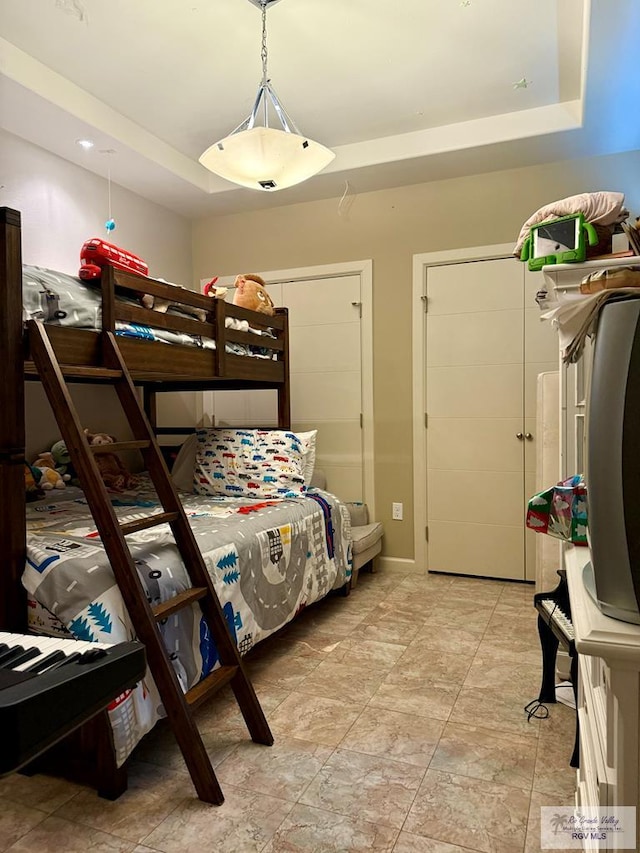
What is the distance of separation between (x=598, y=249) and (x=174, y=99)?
226cm

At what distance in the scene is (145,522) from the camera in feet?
6.16

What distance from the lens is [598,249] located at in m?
1.96

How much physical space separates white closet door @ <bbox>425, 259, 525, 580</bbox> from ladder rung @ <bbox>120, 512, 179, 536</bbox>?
2.20 meters

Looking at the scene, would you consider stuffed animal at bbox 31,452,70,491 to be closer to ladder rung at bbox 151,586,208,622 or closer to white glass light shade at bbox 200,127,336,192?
ladder rung at bbox 151,586,208,622

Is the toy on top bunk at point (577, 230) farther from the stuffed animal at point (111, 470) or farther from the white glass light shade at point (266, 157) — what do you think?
the stuffed animal at point (111, 470)

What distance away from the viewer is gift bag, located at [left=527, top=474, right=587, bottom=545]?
127 cm

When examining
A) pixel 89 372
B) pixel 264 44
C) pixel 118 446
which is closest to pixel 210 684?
pixel 118 446

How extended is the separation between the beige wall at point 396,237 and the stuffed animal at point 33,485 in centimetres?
210

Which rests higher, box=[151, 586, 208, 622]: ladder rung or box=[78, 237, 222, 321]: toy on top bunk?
Result: box=[78, 237, 222, 321]: toy on top bunk

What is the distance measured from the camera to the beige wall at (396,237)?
11.6 ft

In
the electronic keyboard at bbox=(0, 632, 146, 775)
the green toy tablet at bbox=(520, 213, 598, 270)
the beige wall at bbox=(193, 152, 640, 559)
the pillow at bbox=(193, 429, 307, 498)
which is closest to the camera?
the electronic keyboard at bbox=(0, 632, 146, 775)

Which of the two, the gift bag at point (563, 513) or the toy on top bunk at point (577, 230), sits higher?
the toy on top bunk at point (577, 230)

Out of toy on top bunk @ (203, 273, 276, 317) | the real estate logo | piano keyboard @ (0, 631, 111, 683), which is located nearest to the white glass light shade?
toy on top bunk @ (203, 273, 276, 317)

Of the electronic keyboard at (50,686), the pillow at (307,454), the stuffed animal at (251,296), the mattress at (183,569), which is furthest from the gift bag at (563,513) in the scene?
the stuffed animal at (251,296)
